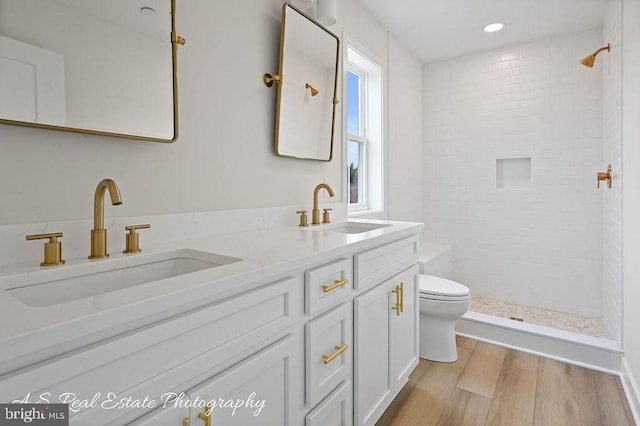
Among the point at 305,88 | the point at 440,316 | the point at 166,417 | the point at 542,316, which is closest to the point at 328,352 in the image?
the point at 166,417

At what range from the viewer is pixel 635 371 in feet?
5.79

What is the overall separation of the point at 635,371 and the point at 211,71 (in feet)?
8.43

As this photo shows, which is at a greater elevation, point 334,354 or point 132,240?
point 132,240

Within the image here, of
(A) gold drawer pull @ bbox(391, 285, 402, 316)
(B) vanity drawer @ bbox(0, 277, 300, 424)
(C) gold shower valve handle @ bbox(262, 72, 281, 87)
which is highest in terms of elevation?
(C) gold shower valve handle @ bbox(262, 72, 281, 87)

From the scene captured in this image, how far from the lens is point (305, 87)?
195 cm

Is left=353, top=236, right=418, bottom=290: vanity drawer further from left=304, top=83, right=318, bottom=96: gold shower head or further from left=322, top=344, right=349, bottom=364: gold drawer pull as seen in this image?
left=304, top=83, right=318, bottom=96: gold shower head

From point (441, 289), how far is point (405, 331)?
0.61 meters

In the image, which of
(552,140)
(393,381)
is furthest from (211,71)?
(552,140)

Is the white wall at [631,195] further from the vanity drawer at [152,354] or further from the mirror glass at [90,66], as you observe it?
the mirror glass at [90,66]

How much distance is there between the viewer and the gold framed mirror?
1779 millimetres

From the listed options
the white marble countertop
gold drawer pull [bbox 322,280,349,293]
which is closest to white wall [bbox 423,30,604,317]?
the white marble countertop

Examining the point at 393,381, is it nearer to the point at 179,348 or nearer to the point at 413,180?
the point at 179,348

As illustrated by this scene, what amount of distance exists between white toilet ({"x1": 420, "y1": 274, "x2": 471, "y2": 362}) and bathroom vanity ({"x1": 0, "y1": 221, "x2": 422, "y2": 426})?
0.72 m

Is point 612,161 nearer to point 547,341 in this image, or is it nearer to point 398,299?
point 547,341
